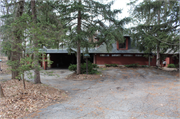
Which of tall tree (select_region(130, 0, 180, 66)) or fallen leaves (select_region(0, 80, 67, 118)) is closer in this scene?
fallen leaves (select_region(0, 80, 67, 118))

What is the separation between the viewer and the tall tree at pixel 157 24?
43.6 feet

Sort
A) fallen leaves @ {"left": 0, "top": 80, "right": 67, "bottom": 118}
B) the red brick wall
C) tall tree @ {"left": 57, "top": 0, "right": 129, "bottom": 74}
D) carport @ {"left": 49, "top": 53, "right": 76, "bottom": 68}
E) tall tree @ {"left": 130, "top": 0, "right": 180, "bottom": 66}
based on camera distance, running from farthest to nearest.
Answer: carport @ {"left": 49, "top": 53, "right": 76, "bottom": 68} → the red brick wall → tall tree @ {"left": 130, "top": 0, "right": 180, "bottom": 66} → tall tree @ {"left": 57, "top": 0, "right": 129, "bottom": 74} → fallen leaves @ {"left": 0, "top": 80, "right": 67, "bottom": 118}

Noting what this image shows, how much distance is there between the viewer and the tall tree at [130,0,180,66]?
13297 millimetres

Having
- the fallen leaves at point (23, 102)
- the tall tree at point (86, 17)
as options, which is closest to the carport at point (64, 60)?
the tall tree at point (86, 17)

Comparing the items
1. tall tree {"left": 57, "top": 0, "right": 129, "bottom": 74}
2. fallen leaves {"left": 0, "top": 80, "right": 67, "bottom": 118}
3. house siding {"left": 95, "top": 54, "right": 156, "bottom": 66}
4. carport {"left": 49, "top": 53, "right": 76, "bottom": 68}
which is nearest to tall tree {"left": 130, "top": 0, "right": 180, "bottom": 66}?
house siding {"left": 95, "top": 54, "right": 156, "bottom": 66}

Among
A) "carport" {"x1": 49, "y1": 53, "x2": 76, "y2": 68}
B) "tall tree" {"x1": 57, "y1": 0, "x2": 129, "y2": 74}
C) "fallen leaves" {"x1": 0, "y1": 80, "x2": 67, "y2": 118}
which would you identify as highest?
"tall tree" {"x1": 57, "y1": 0, "x2": 129, "y2": 74}

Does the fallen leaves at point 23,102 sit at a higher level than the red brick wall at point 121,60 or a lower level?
lower

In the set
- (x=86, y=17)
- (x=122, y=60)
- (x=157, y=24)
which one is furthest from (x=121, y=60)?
(x=86, y=17)

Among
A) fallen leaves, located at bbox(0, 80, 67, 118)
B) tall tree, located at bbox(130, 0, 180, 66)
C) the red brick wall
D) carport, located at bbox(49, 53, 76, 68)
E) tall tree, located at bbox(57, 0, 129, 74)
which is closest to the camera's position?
fallen leaves, located at bbox(0, 80, 67, 118)

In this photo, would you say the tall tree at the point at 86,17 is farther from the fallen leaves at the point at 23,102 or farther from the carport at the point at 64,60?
the carport at the point at 64,60

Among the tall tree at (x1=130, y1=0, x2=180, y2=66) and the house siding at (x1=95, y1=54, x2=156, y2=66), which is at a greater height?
the tall tree at (x1=130, y1=0, x2=180, y2=66)

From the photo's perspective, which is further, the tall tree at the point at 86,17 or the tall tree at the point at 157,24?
the tall tree at the point at 157,24

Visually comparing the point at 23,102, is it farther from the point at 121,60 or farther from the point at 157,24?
the point at 121,60

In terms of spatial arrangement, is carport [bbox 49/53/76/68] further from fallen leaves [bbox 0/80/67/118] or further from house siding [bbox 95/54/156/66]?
fallen leaves [bbox 0/80/67/118]
